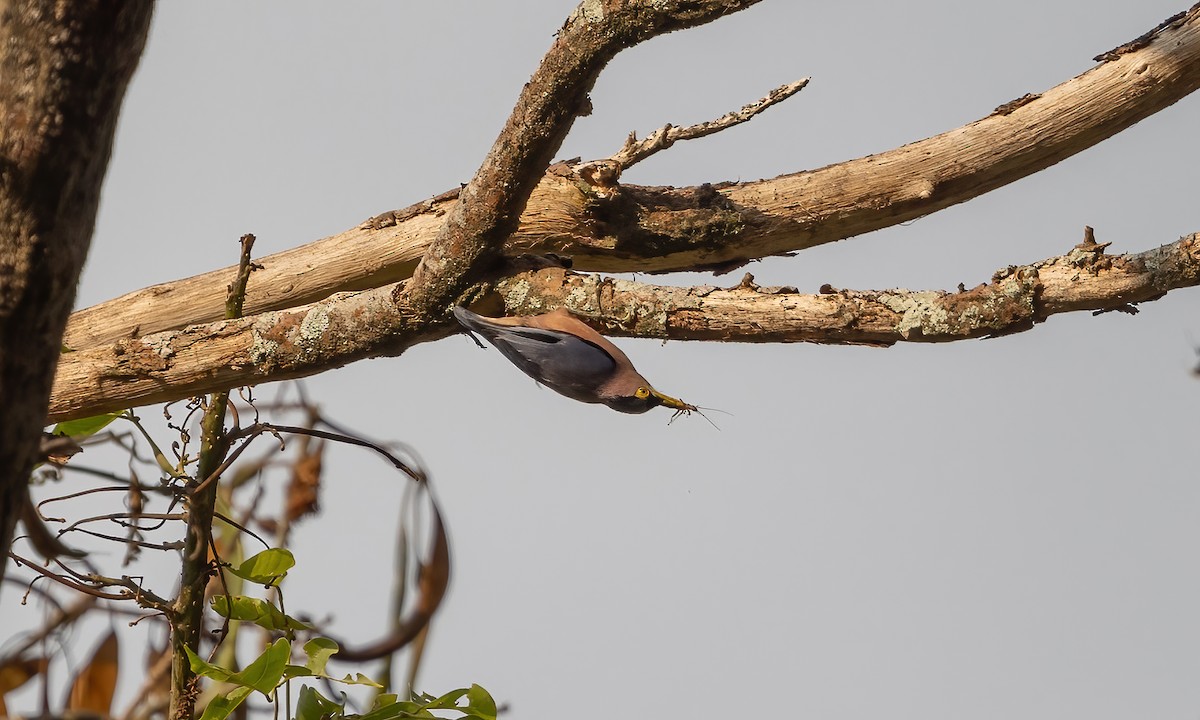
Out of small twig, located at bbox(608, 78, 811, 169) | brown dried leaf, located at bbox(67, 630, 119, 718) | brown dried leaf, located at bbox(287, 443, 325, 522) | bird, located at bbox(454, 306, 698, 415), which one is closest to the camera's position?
bird, located at bbox(454, 306, 698, 415)

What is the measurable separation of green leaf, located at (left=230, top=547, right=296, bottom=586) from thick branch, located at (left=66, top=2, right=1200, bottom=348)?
1.98 feet

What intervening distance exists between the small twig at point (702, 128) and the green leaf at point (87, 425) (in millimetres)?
998

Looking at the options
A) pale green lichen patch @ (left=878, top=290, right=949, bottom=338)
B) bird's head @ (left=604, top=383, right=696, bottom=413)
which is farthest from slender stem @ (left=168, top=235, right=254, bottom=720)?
pale green lichen patch @ (left=878, top=290, right=949, bottom=338)

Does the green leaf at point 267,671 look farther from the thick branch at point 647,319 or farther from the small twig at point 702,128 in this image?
the small twig at point 702,128

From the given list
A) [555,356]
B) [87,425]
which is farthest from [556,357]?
[87,425]

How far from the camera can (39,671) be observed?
1729mm

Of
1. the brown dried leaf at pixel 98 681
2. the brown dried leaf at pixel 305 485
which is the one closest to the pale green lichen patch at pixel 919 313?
the brown dried leaf at pixel 305 485

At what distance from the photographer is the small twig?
1.43 m

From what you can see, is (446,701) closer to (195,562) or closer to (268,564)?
(268,564)

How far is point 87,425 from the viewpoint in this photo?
5.86ft

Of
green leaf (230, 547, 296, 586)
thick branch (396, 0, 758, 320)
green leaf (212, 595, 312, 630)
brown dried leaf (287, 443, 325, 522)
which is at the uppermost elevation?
thick branch (396, 0, 758, 320)

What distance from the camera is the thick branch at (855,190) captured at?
5.12ft

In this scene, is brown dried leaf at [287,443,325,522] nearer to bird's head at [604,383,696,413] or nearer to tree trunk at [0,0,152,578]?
bird's head at [604,383,696,413]

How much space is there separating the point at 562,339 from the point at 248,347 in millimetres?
526
